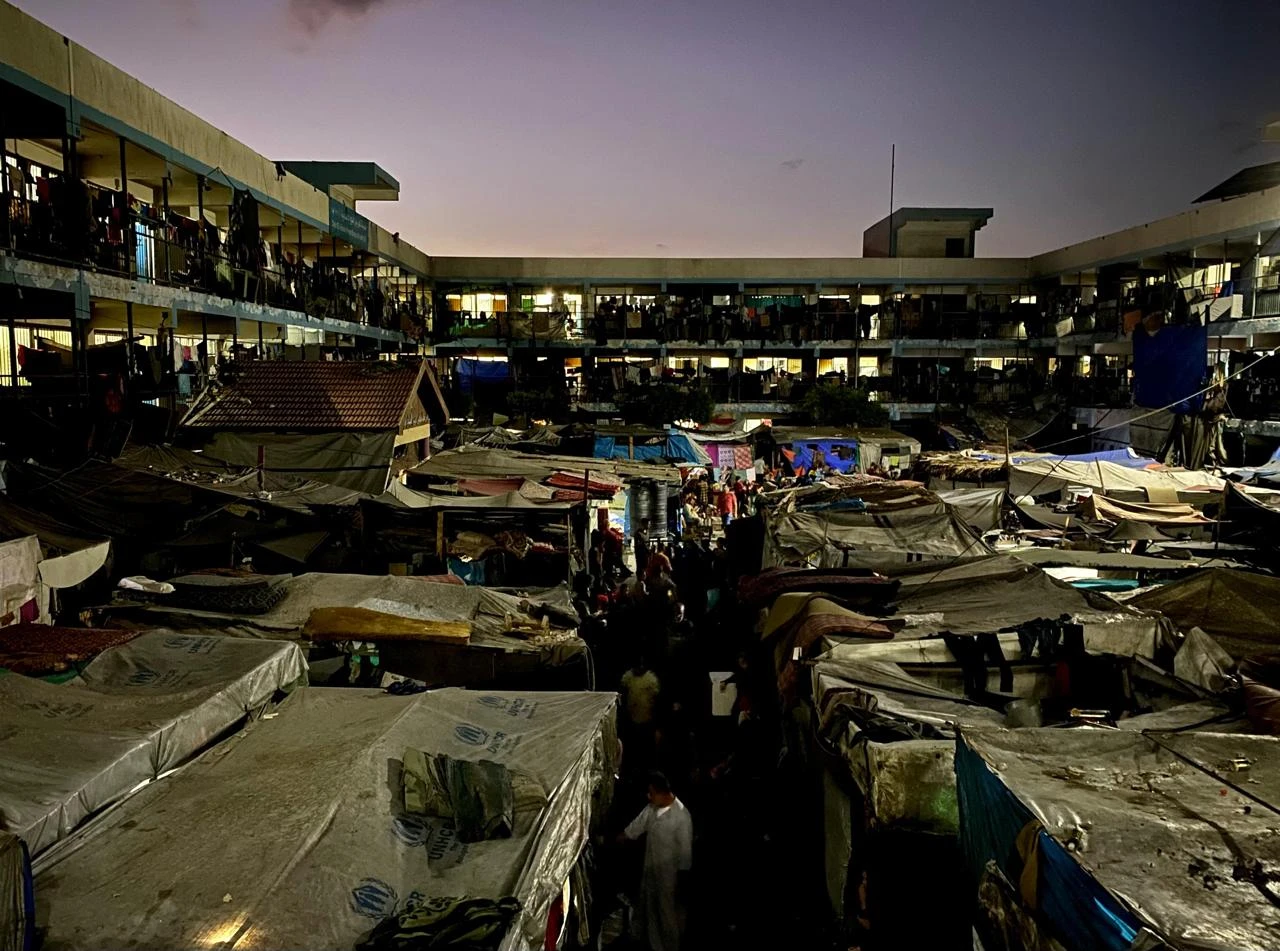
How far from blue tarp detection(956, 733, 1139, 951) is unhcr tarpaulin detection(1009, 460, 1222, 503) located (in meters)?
15.4

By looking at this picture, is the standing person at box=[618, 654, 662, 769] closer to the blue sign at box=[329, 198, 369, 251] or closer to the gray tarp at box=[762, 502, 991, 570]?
the gray tarp at box=[762, 502, 991, 570]

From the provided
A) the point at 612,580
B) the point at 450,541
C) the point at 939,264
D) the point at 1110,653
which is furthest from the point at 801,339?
the point at 1110,653

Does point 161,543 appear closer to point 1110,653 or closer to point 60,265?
point 60,265

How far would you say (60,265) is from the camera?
1316cm

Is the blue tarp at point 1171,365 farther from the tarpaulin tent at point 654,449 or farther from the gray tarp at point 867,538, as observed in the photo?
the gray tarp at point 867,538

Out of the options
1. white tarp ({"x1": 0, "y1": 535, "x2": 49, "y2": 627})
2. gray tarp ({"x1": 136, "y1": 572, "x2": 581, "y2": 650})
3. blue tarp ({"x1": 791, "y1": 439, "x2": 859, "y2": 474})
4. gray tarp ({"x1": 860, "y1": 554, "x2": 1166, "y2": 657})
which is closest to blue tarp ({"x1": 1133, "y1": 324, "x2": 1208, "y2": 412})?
blue tarp ({"x1": 791, "y1": 439, "x2": 859, "y2": 474})

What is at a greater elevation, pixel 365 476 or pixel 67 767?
pixel 365 476

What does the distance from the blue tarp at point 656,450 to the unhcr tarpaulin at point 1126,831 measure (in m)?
20.6

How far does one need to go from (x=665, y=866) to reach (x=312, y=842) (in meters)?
2.86

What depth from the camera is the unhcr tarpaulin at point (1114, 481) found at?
59.9ft

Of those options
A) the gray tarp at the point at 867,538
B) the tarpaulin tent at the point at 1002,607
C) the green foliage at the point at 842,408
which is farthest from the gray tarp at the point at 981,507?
the green foliage at the point at 842,408

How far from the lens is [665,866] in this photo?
22.5 ft

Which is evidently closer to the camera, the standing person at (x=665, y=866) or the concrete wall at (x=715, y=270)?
the standing person at (x=665, y=866)

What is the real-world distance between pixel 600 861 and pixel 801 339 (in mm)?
35732
